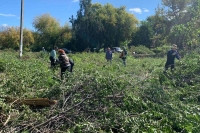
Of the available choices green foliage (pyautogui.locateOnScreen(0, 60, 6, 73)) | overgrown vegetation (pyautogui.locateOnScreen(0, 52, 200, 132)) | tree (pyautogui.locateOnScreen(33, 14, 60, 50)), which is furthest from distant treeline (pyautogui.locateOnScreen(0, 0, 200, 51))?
overgrown vegetation (pyautogui.locateOnScreen(0, 52, 200, 132))

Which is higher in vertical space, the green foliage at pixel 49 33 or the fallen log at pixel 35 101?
the green foliage at pixel 49 33

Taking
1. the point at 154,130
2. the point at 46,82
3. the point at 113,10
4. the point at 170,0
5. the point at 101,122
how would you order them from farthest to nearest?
the point at 113,10 → the point at 170,0 → the point at 46,82 → the point at 101,122 → the point at 154,130

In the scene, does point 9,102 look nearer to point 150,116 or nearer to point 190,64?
point 150,116

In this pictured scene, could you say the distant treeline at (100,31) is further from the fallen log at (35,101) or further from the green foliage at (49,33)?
the fallen log at (35,101)

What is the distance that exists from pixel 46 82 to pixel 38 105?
8.92ft

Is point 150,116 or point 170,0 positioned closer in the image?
point 150,116

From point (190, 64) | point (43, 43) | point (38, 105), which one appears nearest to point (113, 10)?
point (43, 43)

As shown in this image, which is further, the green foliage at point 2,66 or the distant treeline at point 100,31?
the distant treeline at point 100,31

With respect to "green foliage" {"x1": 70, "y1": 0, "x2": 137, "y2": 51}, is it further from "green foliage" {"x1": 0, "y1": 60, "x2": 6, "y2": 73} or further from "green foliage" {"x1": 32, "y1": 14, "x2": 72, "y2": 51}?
"green foliage" {"x1": 0, "y1": 60, "x2": 6, "y2": 73}

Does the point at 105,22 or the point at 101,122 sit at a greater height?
the point at 105,22

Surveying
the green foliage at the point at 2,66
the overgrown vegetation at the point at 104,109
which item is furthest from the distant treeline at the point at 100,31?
the overgrown vegetation at the point at 104,109

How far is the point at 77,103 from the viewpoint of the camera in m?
5.72

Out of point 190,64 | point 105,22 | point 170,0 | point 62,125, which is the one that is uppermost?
point 170,0

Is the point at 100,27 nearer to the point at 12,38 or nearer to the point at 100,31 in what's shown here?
the point at 100,31
